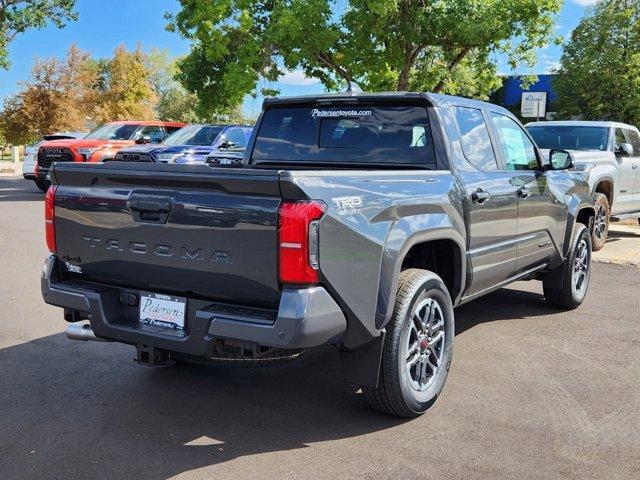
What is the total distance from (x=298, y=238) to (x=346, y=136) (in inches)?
75.3

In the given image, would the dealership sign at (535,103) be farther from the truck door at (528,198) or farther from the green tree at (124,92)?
the green tree at (124,92)

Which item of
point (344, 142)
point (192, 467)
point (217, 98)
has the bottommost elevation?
point (192, 467)

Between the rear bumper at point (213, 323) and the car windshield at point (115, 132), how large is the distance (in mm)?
14741

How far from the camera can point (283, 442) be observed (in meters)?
3.61

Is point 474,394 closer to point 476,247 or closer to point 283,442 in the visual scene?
point 476,247

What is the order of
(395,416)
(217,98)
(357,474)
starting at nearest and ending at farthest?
(357,474) → (395,416) → (217,98)

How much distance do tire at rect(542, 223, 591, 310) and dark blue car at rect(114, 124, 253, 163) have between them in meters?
9.10

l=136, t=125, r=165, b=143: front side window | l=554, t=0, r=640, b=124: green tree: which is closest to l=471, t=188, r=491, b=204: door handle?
l=136, t=125, r=165, b=143: front side window

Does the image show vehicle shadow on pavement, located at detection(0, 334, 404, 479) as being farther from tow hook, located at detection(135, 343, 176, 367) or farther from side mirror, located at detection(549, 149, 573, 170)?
side mirror, located at detection(549, 149, 573, 170)

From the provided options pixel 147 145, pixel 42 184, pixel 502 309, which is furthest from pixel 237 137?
pixel 502 309

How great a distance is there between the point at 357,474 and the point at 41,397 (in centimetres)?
222

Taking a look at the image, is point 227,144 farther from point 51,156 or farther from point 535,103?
point 535,103

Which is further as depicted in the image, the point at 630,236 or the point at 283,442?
the point at 630,236

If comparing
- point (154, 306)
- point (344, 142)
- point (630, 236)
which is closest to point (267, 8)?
point (630, 236)
